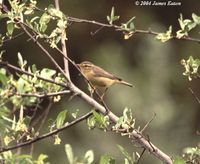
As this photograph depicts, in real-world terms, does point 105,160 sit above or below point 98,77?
above

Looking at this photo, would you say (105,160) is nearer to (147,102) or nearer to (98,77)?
(98,77)

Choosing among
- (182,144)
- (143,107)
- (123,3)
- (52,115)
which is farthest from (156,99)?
(123,3)

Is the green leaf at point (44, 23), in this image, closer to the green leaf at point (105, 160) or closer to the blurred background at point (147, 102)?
the green leaf at point (105, 160)

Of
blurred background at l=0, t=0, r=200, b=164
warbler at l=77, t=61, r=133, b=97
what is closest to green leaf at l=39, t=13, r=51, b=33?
warbler at l=77, t=61, r=133, b=97

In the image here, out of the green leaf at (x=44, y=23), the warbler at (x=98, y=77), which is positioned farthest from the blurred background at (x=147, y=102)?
the green leaf at (x=44, y=23)

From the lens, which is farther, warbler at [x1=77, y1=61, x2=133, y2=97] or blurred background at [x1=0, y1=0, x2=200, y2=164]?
blurred background at [x1=0, y1=0, x2=200, y2=164]

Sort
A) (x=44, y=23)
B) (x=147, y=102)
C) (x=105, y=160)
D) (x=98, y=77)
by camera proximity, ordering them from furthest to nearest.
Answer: (x=147, y=102) < (x=98, y=77) < (x=44, y=23) < (x=105, y=160)

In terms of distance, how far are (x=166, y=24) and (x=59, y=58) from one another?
1624 mm

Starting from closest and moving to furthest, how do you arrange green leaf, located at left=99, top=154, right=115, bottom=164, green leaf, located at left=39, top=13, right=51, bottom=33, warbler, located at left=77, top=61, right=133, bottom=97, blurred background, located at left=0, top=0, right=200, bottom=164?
green leaf, located at left=99, top=154, right=115, bottom=164, green leaf, located at left=39, top=13, right=51, bottom=33, warbler, located at left=77, top=61, right=133, bottom=97, blurred background, located at left=0, top=0, right=200, bottom=164

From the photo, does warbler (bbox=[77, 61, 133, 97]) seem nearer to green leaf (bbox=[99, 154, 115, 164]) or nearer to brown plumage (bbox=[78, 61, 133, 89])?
brown plumage (bbox=[78, 61, 133, 89])

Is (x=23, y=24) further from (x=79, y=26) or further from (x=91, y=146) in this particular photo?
(x=79, y=26)

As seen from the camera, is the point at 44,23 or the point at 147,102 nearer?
the point at 44,23

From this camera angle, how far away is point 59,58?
10.1 metres

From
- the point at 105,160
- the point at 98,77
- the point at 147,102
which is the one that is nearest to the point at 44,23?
the point at 105,160
